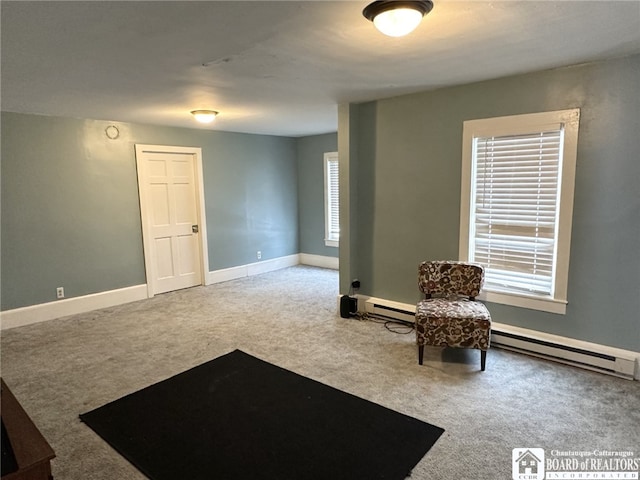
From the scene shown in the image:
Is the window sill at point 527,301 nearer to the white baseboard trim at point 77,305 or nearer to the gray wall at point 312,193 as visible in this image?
the gray wall at point 312,193

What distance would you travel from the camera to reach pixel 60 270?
4.46 meters

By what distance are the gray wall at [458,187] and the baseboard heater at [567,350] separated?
8 centimetres

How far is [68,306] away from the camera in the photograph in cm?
454

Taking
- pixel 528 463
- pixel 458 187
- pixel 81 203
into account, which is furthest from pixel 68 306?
pixel 528 463

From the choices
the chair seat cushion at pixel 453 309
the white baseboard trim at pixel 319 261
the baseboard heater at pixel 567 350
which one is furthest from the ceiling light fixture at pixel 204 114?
the baseboard heater at pixel 567 350

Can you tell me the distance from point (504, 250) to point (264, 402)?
7.96 feet

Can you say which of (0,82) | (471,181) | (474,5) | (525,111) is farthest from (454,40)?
(0,82)

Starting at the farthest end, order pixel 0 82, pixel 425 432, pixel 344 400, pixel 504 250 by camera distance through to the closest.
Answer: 1. pixel 504 250
2. pixel 0 82
3. pixel 344 400
4. pixel 425 432

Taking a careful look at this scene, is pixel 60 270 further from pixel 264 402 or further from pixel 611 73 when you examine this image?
pixel 611 73

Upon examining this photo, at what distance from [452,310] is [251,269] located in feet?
13.4

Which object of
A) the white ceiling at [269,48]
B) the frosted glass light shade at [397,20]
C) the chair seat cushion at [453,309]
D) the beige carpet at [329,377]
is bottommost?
the beige carpet at [329,377]
